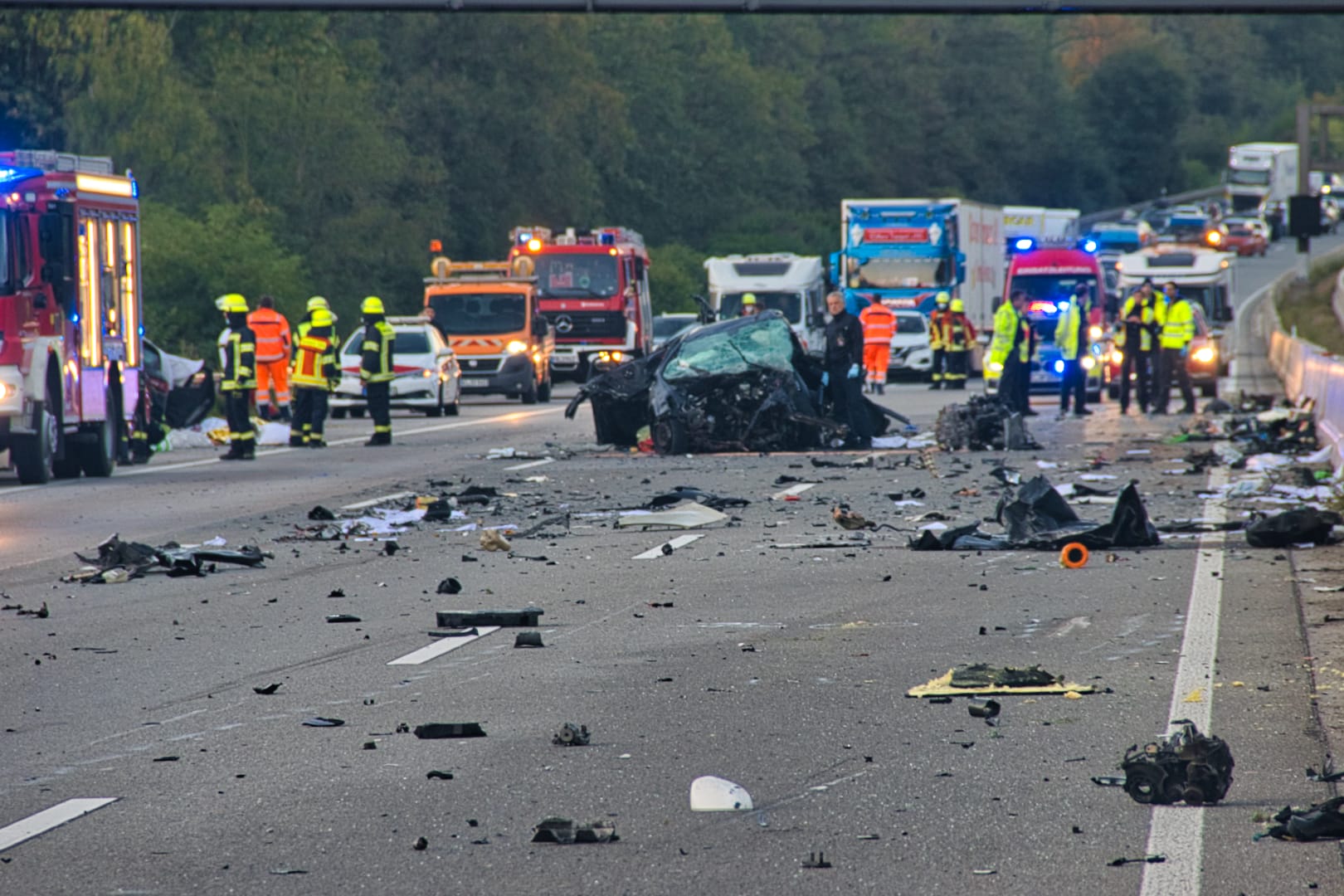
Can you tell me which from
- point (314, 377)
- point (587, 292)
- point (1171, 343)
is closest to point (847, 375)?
point (314, 377)

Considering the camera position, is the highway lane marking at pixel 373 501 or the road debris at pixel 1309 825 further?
the highway lane marking at pixel 373 501

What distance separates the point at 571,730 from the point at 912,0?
26.8 ft

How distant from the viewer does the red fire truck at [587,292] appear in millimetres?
46156

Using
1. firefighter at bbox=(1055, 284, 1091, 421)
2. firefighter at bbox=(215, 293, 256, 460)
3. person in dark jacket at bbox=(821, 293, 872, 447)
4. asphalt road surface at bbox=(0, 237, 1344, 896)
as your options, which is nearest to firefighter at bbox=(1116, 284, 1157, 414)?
firefighter at bbox=(1055, 284, 1091, 421)

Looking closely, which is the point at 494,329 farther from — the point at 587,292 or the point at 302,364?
the point at 302,364

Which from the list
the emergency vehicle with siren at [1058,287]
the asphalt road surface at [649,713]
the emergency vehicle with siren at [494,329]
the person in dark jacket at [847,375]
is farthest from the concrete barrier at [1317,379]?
the emergency vehicle with siren at [494,329]

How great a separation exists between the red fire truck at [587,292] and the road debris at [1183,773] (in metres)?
38.8

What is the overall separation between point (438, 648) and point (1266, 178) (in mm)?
105276

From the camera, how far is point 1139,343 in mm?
31297

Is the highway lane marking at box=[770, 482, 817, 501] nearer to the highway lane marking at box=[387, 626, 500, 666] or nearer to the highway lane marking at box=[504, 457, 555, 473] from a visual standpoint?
the highway lane marking at box=[504, 457, 555, 473]

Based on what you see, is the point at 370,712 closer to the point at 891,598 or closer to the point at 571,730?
the point at 571,730

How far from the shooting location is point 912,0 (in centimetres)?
1477

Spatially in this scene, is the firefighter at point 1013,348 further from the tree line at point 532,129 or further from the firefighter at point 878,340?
the tree line at point 532,129

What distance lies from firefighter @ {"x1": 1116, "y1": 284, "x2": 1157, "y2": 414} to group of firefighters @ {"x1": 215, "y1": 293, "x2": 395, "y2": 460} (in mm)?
10636
